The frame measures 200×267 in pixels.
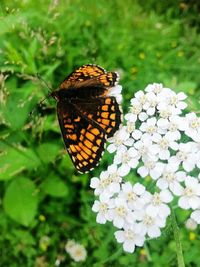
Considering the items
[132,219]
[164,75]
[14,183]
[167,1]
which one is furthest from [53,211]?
[167,1]

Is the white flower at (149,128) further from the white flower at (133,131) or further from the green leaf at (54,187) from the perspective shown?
Answer: the green leaf at (54,187)

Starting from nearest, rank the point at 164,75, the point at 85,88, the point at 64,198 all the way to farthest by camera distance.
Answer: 1. the point at 85,88
2. the point at 64,198
3. the point at 164,75

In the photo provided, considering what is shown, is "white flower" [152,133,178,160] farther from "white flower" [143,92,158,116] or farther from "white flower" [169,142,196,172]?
"white flower" [143,92,158,116]

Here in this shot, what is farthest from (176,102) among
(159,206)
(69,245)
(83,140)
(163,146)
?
(69,245)

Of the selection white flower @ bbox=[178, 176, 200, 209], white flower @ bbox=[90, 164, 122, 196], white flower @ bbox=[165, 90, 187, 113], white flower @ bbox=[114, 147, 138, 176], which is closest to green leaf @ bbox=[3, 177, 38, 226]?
white flower @ bbox=[90, 164, 122, 196]

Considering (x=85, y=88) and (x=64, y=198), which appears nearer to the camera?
(x=85, y=88)

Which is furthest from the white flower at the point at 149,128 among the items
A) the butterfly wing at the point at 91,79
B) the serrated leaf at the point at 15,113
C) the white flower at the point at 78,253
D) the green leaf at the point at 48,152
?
the white flower at the point at 78,253

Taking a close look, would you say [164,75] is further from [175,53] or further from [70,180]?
[70,180]

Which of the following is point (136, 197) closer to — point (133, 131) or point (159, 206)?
point (159, 206)
